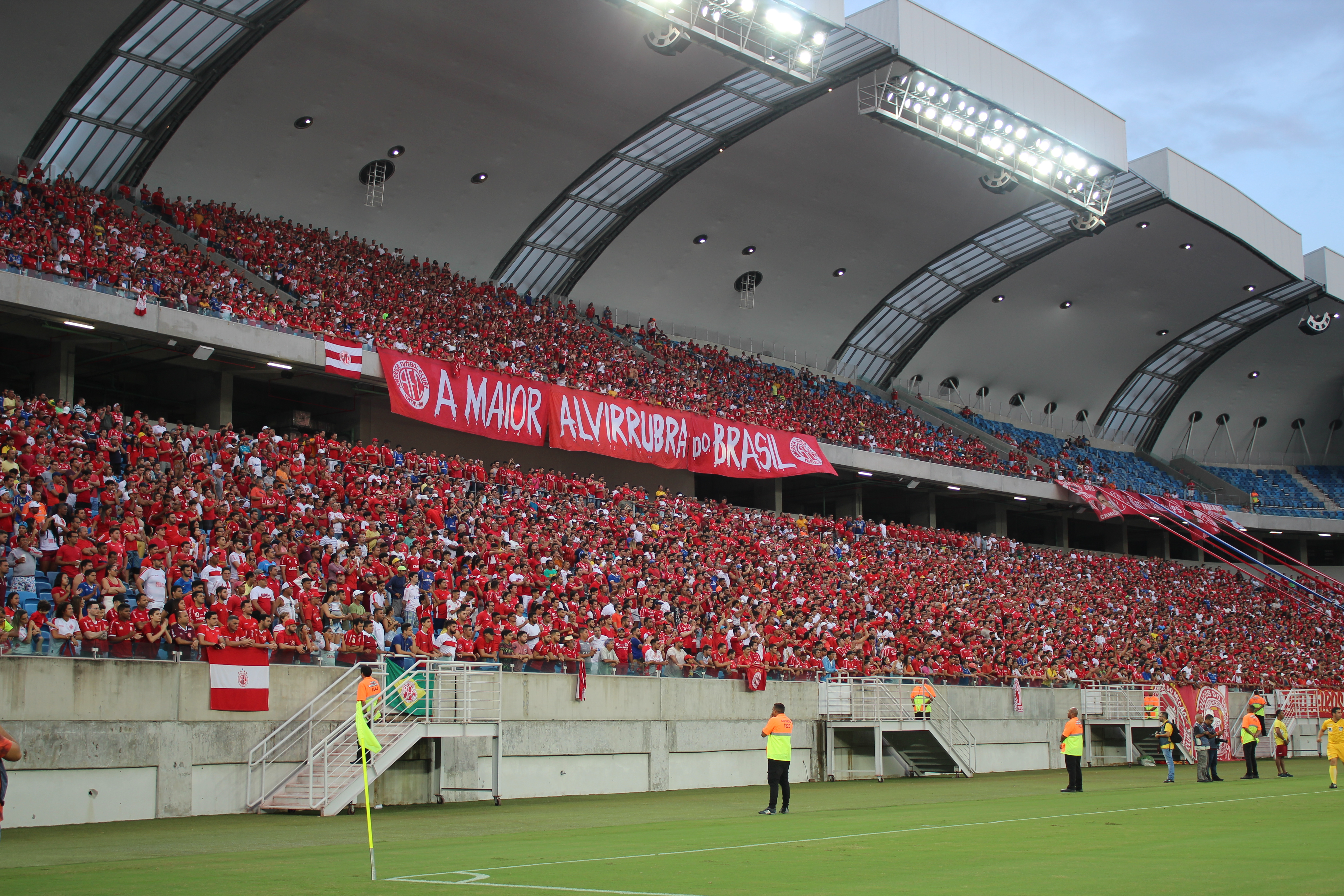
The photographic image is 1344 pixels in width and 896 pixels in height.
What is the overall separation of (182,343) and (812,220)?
2463cm

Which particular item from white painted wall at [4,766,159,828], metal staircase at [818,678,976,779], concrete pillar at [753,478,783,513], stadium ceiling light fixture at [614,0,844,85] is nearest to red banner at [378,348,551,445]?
stadium ceiling light fixture at [614,0,844,85]

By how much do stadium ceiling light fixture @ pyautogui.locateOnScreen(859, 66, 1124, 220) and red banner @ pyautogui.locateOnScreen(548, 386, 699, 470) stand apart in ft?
36.0

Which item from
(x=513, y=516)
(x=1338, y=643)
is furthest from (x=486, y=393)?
(x=1338, y=643)

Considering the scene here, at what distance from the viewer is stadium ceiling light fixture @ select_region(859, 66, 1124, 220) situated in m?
36.0

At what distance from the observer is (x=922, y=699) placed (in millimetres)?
29578

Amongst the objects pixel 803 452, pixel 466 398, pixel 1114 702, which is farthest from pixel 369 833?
pixel 803 452

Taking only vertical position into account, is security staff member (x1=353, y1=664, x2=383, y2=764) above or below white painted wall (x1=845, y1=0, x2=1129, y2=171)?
below

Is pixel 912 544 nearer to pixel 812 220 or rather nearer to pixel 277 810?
pixel 812 220

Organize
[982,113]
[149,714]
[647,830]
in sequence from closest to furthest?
[647,830] → [149,714] → [982,113]

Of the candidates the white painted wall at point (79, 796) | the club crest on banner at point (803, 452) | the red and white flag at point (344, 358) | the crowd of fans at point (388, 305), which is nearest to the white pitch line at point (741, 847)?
the white painted wall at point (79, 796)

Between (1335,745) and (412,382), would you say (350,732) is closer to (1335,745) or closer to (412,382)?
(412,382)

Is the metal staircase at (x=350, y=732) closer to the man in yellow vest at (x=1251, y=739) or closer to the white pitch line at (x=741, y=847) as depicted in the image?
the white pitch line at (x=741, y=847)

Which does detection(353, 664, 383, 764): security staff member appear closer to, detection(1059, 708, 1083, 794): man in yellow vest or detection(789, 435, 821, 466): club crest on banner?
detection(1059, 708, 1083, 794): man in yellow vest

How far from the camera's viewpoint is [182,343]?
96.5 ft
